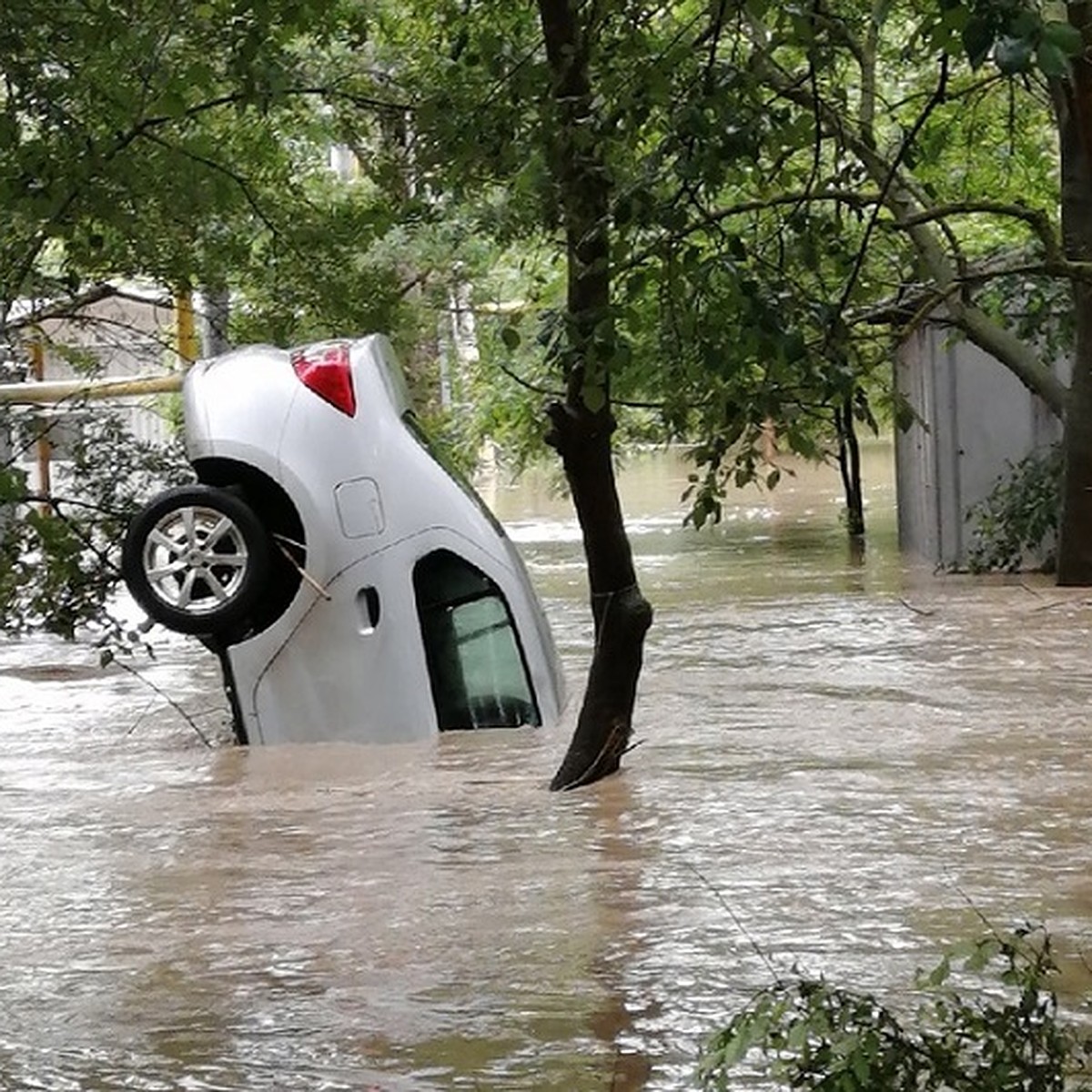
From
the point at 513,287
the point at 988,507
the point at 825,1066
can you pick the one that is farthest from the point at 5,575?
the point at 513,287

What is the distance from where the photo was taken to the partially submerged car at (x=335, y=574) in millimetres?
10820

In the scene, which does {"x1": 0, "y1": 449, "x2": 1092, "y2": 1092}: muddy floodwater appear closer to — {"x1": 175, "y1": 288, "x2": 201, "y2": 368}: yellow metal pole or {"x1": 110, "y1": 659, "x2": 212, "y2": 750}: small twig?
{"x1": 110, "y1": 659, "x2": 212, "y2": 750}: small twig

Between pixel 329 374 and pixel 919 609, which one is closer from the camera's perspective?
pixel 329 374

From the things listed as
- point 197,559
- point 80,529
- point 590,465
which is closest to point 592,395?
point 590,465

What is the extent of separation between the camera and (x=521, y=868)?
788cm

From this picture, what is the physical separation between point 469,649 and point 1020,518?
9.38m

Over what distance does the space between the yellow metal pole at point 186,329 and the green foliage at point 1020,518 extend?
6898 millimetres

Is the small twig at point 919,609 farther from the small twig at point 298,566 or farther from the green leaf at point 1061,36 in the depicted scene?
the green leaf at point 1061,36

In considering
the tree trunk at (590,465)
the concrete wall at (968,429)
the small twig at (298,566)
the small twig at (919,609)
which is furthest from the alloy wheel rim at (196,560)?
the concrete wall at (968,429)

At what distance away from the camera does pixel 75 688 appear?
1465 cm

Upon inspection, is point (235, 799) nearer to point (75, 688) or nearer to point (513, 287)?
point (75, 688)

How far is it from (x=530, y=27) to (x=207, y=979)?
209 inches

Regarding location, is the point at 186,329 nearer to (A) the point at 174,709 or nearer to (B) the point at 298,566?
(A) the point at 174,709

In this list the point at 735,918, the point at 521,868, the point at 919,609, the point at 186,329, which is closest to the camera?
the point at 735,918
